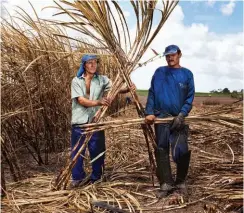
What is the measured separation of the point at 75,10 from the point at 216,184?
1.87 m

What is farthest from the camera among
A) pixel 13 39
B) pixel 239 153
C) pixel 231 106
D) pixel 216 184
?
pixel 239 153

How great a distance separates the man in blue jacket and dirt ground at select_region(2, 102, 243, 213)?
0.16m

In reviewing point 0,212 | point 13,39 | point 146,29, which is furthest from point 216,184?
point 13,39

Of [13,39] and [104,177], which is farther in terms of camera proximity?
[13,39]

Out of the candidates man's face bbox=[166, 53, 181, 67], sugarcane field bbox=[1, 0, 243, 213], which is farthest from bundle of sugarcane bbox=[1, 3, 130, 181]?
man's face bbox=[166, 53, 181, 67]

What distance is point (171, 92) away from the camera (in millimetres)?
3590

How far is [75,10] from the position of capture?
11.9 ft

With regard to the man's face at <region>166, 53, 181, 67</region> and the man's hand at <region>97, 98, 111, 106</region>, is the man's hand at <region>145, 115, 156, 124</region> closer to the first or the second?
the man's hand at <region>97, 98, 111, 106</region>

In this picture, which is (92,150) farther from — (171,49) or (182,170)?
(171,49)

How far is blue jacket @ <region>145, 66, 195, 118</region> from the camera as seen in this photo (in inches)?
141

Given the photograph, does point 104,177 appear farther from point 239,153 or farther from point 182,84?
point 239,153

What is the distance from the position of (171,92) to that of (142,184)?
2.87 ft

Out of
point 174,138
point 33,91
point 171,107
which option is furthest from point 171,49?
point 33,91

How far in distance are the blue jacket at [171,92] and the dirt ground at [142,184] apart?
0.70 ft
